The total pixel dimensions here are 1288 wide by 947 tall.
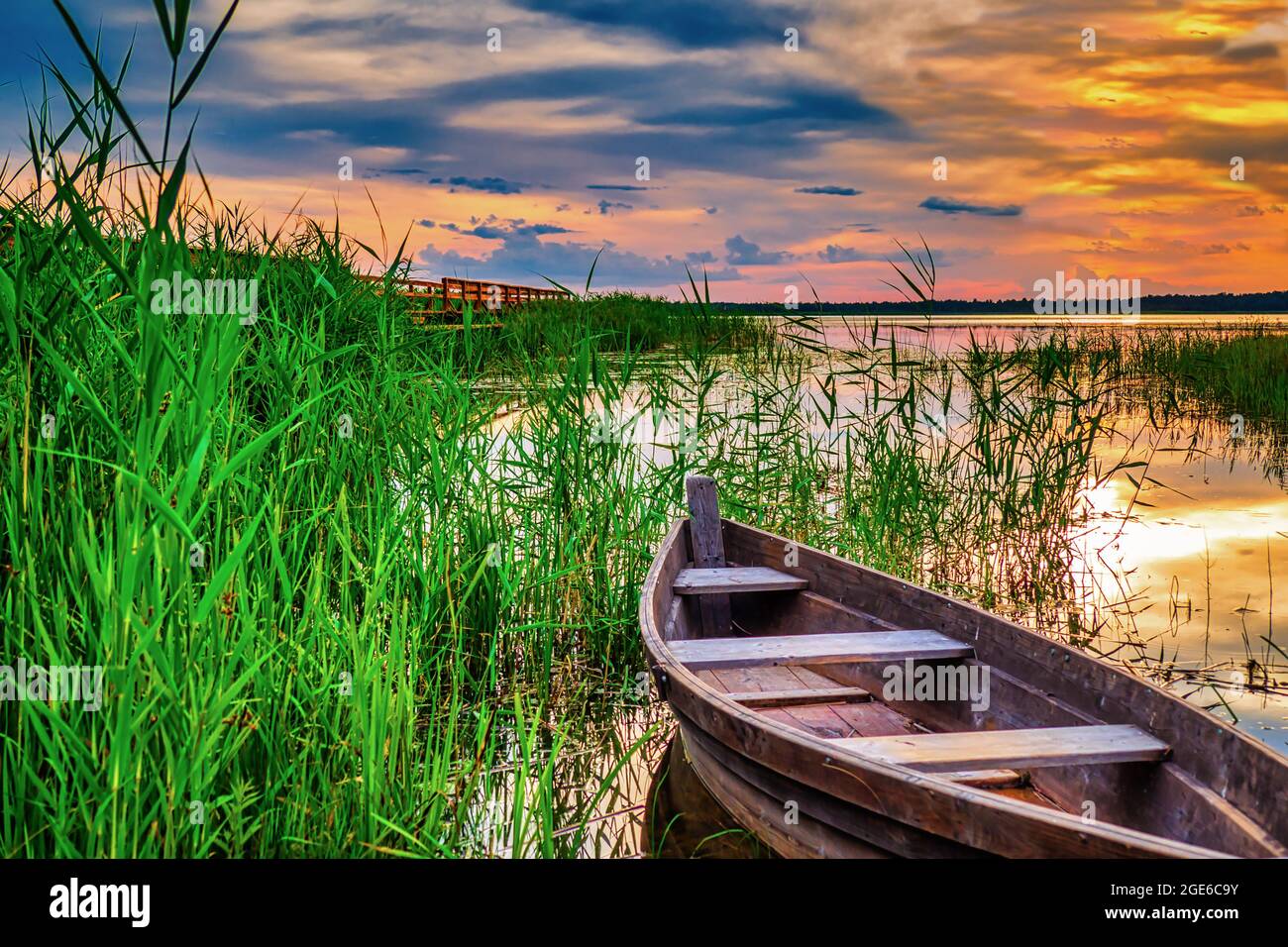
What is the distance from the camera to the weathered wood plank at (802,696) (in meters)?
4.03

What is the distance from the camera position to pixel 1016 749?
288 cm

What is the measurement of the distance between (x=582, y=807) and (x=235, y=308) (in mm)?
2167

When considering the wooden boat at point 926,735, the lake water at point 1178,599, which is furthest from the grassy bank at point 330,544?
the wooden boat at point 926,735

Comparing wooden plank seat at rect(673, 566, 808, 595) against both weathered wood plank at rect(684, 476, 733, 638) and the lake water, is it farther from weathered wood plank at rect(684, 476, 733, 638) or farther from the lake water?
the lake water

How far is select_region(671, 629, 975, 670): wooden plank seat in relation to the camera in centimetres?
393

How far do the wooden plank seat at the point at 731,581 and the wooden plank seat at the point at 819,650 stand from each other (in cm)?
74

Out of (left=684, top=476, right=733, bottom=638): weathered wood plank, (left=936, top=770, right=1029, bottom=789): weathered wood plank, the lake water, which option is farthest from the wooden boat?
the lake water

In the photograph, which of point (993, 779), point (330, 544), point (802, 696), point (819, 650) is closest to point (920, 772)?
point (993, 779)

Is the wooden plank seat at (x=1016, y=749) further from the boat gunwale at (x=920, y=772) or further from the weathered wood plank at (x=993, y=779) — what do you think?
the weathered wood plank at (x=993, y=779)

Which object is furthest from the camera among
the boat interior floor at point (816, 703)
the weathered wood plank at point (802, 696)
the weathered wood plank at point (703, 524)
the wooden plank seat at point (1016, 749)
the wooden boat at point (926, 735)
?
the weathered wood plank at point (703, 524)

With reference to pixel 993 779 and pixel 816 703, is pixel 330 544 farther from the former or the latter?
pixel 993 779

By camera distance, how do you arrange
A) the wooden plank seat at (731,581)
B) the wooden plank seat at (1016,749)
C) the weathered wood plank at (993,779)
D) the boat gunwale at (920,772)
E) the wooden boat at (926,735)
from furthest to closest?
the wooden plank seat at (731,581)
the weathered wood plank at (993,779)
the wooden plank seat at (1016,749)
the wooden boat at (926,735)
the boat gunwale at (920,772)
